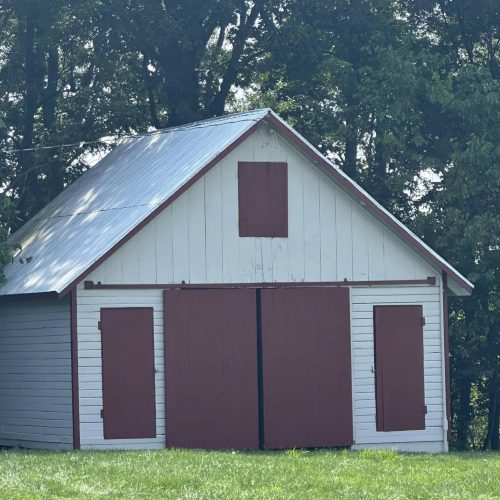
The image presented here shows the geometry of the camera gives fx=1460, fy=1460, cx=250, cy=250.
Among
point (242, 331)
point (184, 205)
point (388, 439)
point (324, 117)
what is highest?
point (324, 117)

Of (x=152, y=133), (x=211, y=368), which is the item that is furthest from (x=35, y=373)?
(x=152, y=133)

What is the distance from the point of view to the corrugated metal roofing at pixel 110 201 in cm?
2469

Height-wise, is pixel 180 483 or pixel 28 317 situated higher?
pixel 28 317

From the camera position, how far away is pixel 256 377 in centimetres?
2545

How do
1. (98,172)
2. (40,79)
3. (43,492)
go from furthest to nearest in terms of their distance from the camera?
(40,79)
(98,172)
(43,492)

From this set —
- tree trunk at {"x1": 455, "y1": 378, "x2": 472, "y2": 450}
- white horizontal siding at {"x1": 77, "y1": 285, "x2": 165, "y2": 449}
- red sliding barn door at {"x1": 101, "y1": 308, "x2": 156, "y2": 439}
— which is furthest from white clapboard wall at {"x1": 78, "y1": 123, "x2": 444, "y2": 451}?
tree trunk at {"x1": 455, "y1": 378, "x2": 472, "y2": 450}

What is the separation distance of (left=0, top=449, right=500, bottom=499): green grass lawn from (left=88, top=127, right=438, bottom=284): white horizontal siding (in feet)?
15.2

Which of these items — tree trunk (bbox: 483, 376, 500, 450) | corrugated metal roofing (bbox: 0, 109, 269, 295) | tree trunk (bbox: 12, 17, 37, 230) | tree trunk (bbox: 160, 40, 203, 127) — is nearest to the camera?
corrugated metal roofing (bbox: 0, 109, 269, 295)

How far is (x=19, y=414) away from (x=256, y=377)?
442 cm

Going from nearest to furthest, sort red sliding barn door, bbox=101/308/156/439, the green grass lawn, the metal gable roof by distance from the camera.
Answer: the green grass lawn < red sliding barn door, bbox=101/308/156/439 < the metal gable roof

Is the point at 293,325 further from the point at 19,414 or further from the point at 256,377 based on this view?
the point at 19,414

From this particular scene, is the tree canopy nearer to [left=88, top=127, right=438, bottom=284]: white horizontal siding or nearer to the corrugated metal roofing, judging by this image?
the corrugated metal roofing

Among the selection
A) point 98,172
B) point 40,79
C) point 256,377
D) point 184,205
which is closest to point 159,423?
point 256,377

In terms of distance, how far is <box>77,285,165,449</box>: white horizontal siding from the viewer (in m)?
24.2
